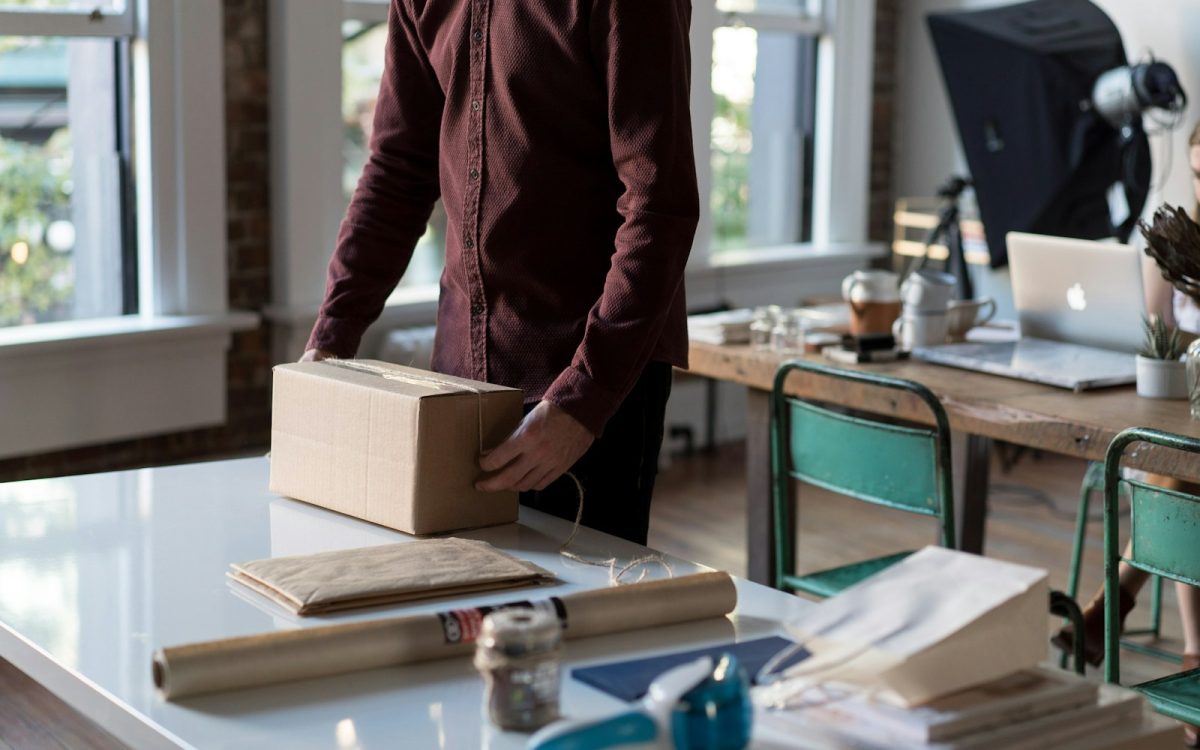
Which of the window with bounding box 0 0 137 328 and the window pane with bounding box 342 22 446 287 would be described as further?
the window pane with bounding box 342 22 446 287

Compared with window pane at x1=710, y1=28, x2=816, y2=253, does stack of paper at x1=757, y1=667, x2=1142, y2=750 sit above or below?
below

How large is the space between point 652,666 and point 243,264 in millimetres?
3245

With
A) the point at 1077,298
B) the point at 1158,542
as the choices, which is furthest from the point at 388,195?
the point at 1077,298

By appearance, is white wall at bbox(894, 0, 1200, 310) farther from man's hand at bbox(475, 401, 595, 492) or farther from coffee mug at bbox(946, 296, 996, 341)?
man's hand at bbox(475, 401, 595, 492)

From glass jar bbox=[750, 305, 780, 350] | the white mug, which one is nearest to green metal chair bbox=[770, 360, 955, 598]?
glass jar bbox=[750, 305, 780, 350]

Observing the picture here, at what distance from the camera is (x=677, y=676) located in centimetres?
108

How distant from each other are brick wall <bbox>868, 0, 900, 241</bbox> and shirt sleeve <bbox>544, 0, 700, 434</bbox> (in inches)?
180

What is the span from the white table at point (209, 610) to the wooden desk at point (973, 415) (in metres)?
1.11

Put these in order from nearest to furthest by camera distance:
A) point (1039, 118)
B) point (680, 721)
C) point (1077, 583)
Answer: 1. point (680, 721)
2. point (1077, 583)
3. point (1039, 118)

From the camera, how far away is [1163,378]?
272cm

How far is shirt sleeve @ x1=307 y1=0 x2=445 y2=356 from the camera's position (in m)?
2.12

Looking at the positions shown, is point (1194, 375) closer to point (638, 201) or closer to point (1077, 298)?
point (1077, 298)

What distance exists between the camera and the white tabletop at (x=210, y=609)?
1187 mm

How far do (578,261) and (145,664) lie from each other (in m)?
0.83
